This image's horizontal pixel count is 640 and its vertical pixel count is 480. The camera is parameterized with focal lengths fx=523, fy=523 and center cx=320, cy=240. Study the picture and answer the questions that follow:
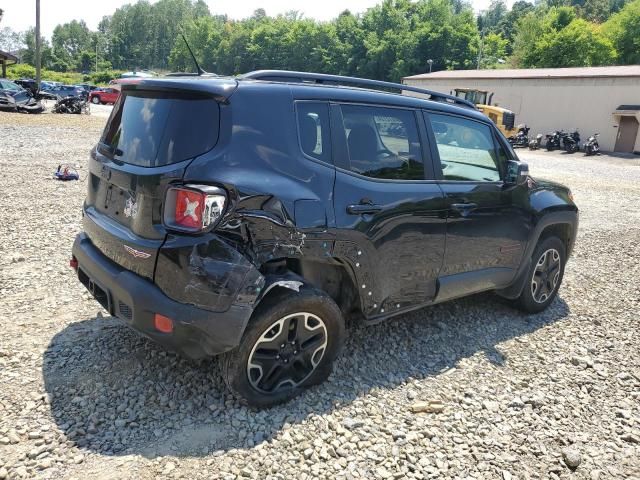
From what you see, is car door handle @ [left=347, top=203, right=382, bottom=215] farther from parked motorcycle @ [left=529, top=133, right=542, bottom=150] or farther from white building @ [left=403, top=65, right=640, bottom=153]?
white building @ [left=403, top=65, right=640, bottom=153]

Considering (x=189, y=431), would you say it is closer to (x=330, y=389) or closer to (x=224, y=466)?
(x=224, y=466)

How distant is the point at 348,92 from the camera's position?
135 inches

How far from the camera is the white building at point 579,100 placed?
2955 centimetres

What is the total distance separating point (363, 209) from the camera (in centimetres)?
326

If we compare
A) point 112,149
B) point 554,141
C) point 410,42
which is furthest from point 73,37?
point 112,149

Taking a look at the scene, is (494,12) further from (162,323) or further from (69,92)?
(162,323)

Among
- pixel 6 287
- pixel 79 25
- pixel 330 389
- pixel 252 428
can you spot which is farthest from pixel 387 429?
pixel 79 25

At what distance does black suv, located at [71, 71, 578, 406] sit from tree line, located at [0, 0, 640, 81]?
47610 millimetres

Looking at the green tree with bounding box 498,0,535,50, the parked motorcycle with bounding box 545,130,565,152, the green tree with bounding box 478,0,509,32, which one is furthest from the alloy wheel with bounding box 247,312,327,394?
the green tree with bounding box 478,0,509,32

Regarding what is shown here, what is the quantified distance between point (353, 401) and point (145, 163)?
192 centimetres

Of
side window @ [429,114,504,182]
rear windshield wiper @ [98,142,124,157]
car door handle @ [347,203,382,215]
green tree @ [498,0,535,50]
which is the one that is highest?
green tree @ [498,0,535,50]

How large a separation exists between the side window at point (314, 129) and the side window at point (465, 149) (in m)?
1.04

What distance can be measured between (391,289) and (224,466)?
1.58 metres

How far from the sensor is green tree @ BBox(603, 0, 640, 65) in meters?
55.8
